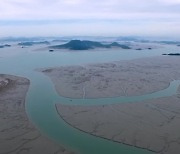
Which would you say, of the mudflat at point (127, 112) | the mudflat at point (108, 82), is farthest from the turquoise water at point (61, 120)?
the mudflat at point (108, 82)

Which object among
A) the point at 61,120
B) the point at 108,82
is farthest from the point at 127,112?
the point at 108,82

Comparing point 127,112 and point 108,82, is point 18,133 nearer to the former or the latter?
point 127,112

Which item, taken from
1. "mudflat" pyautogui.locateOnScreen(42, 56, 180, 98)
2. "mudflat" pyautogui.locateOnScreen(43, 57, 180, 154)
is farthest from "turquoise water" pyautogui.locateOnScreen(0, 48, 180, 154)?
"mudflat" pyautogui.locateOnScreen(42, 56, 180, 98)

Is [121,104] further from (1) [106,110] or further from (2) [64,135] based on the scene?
(2) [64,135]

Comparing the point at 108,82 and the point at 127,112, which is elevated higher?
the point at 108,82

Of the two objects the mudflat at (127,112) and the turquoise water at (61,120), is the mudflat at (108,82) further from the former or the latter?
the turquoise water at (61,120)

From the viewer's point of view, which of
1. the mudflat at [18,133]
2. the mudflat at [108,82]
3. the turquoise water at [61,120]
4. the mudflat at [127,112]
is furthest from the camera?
the mudflat at [108,82]

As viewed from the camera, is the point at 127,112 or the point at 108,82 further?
the point at 108,82

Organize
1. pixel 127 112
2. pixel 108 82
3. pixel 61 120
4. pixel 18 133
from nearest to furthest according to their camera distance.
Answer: pixel 18 133, pixel 61 120, pixel 127 112, pixel 108 82
